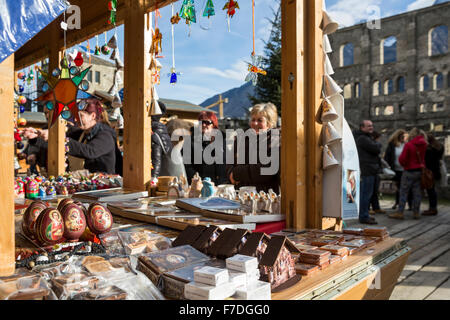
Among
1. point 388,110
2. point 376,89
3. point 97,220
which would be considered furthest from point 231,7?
point 376,89

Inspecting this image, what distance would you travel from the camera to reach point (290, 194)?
180 cm

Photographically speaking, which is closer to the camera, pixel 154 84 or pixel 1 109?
pixel 1 109

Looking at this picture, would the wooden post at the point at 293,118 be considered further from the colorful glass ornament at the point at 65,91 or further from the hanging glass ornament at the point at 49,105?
the hanging glass ornament at the point at 49,105

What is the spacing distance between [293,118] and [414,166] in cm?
518

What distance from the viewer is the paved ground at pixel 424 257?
9.39ft

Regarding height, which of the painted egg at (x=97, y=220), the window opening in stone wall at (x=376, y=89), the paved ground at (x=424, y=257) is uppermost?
the window opening in stone wall at (x=376, y=89)

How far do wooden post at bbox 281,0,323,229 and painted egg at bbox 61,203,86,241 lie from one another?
991mm

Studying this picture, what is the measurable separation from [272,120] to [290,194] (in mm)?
1343

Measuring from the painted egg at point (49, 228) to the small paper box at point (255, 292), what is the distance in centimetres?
78

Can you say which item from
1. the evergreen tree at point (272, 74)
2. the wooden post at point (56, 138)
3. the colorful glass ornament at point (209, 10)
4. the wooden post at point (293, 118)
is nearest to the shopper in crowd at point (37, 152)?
the wooden post at point (56, 138)

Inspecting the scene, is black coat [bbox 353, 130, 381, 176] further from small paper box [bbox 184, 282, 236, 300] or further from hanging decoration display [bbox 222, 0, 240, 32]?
small paper box [bbox 184, 282, 236, 300]
